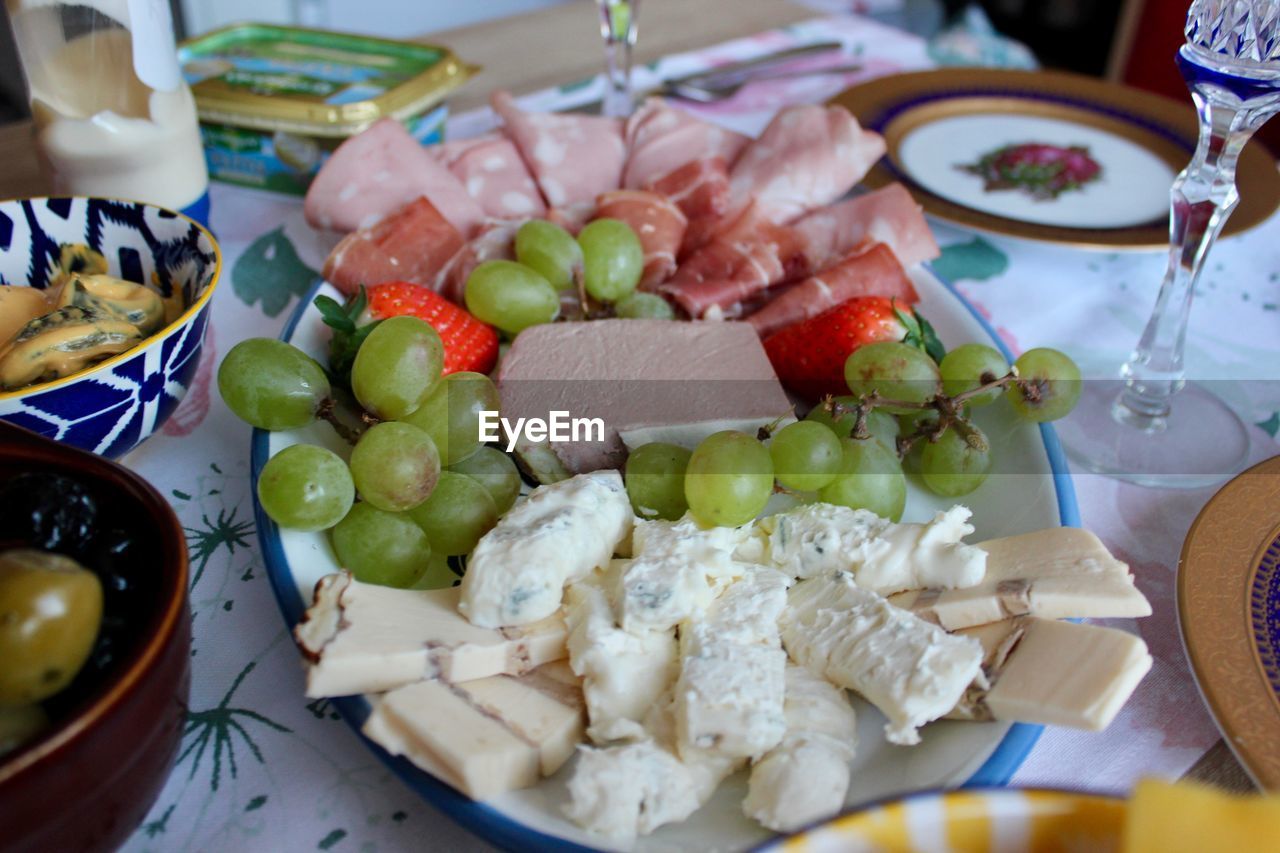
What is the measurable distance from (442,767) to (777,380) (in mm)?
416

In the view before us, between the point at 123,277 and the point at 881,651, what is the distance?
64cm

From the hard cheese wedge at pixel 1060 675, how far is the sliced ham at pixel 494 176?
28.2 inches

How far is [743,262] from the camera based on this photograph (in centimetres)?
91

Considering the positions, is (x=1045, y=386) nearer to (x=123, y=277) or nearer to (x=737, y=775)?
(x=737, y=775)

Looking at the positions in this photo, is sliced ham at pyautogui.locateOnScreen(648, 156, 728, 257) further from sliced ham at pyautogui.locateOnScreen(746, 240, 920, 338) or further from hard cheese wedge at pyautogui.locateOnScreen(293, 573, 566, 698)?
hard cheese wedge at pyautogui.locateOnScreen(293, 573, 566, 698)

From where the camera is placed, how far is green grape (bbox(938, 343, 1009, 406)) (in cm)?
74

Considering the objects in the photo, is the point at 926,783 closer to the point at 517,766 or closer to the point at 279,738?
the point at 517,766

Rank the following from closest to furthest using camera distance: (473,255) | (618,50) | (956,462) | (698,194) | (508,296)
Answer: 1. (956,462)
2. (508,296)
3. (473,255)
4. (698,194)
5. (618,50)

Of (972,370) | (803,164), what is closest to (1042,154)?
(803,164)

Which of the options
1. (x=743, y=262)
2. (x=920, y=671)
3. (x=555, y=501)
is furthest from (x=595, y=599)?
(x=743, y=262)

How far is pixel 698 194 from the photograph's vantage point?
102cm

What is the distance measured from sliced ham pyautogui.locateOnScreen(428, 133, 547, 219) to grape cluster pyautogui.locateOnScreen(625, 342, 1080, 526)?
459 millimetres

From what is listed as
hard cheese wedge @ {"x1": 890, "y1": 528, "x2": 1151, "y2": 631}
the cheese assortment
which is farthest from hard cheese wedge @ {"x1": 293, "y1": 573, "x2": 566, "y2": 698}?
hard cheese wedge @ {"x1": 890, "y1": 528, "x2": 1151, "y2": 631}

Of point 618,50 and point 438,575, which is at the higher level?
point 618,50
